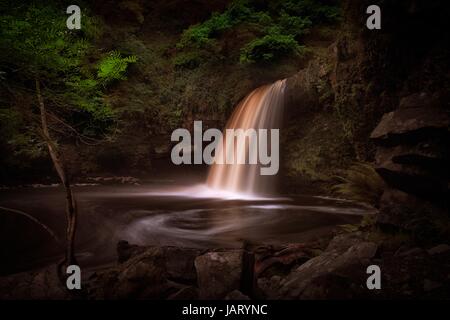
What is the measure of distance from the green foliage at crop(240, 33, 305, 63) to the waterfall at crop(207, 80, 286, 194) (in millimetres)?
2092

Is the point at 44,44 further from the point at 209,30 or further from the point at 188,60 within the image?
the point at 209,30

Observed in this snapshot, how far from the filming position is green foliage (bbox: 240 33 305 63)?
14.8 meters

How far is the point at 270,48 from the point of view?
1505 centimetres

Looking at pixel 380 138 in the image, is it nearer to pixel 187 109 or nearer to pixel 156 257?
pixel 156 257

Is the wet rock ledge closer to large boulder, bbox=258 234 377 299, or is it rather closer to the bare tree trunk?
large boulder, bbox=258 234 377 299

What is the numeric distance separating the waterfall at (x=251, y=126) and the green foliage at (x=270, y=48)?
6.87ft

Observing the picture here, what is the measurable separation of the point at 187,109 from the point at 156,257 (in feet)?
42.5

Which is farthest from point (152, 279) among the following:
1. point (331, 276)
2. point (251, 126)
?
point (251, 126)

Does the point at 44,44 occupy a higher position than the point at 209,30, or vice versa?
the point at 209,30

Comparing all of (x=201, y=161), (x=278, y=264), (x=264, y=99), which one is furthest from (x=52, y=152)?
(x=201, y=161)

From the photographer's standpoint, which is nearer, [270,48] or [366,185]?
[366,185]

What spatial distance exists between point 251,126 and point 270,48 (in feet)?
15.4

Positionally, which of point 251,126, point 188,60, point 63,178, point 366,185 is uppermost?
point 188,60

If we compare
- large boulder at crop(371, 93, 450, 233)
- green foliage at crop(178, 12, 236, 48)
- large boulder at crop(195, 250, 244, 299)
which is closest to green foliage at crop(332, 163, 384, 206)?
large boulder at crop(371, 93, 450, 233)
